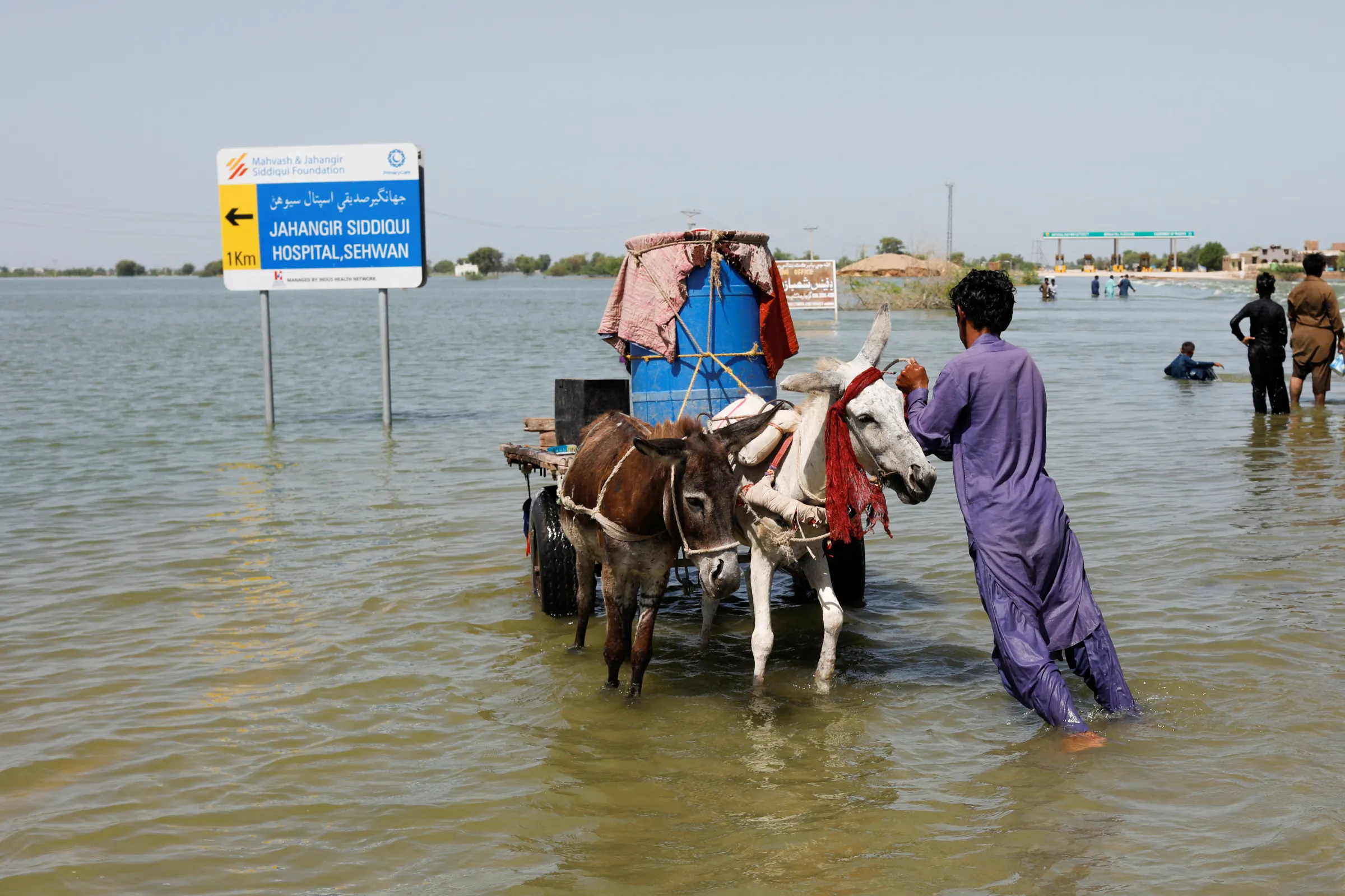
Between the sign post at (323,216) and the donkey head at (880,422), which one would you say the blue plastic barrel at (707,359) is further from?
the sign post at (323,216)

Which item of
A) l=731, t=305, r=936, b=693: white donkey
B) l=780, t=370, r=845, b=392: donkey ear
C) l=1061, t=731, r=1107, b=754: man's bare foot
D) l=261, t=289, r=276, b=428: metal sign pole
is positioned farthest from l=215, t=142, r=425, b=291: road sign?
l=1061, t=731, r=1107, b=754: man's bare foot

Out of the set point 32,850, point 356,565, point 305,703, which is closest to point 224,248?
point 356,565

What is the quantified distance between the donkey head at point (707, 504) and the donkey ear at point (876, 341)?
840 millimetres

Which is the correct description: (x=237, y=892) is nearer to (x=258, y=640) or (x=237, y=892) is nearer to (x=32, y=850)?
(x=32, y=850)

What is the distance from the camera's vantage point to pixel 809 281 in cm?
4103

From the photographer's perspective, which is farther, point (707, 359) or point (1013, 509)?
point (707, 359)

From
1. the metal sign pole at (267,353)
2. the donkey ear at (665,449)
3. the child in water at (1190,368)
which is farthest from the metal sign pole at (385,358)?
the child in water at (1190,368)

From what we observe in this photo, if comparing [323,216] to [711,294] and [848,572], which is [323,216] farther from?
[848,572]

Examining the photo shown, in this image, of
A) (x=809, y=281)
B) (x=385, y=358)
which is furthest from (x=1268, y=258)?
(x=385, y=358)

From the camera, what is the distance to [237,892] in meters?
4.80

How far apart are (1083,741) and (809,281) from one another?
36222 mm

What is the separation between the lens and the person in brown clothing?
1554 centimetres

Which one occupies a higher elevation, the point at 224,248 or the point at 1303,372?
the point at 224,248

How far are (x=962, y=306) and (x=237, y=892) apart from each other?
4075 millimetres
